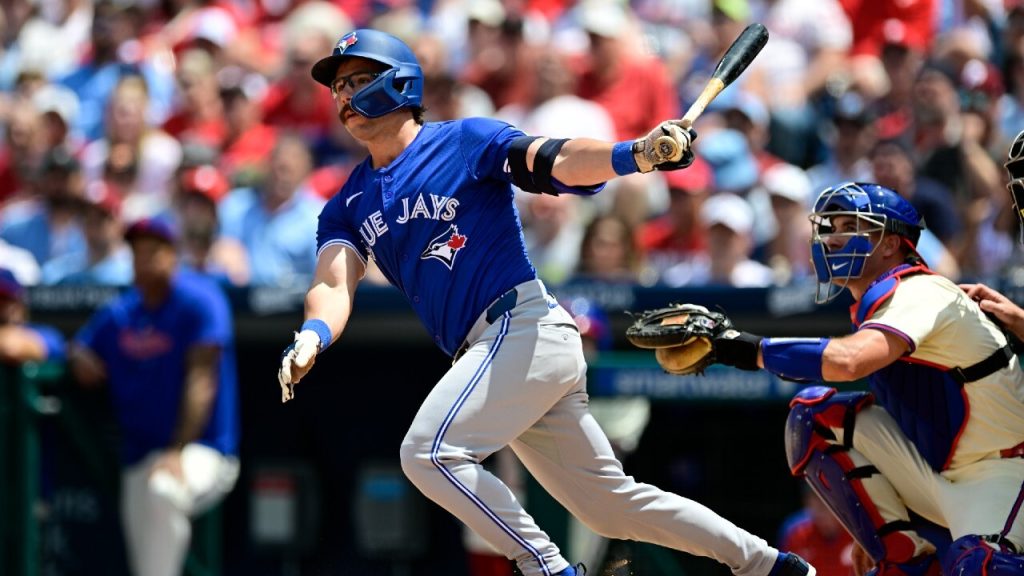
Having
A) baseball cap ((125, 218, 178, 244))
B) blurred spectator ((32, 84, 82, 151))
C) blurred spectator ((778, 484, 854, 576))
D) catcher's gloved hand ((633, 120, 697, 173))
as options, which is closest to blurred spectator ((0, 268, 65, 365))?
baseball cap ((125, 218, 178, 244))

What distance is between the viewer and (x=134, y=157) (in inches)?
419

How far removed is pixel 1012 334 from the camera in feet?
18.4

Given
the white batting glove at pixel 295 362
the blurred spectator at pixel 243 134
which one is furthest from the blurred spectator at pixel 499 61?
the white batting glove at pixel 295 362

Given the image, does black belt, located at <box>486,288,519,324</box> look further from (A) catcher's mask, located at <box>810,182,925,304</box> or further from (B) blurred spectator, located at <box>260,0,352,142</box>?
(B) blurred spectator, located at <box>260,0,352,142</box>

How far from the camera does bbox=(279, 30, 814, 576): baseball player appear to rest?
4906 millimetres

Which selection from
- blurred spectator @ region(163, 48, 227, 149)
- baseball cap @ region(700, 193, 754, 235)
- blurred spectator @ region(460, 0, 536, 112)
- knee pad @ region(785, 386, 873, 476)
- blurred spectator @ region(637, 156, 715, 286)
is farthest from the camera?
blurred spectator @ region(163, 48, 227, 149)

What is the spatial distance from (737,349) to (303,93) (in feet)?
20.2

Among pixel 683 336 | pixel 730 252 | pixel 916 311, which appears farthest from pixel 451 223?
pixel 730 252

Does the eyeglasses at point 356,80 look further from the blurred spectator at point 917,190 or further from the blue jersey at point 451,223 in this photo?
the blurred spectator at point 917,190

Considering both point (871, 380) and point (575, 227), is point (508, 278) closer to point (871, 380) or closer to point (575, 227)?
point (871, 380)

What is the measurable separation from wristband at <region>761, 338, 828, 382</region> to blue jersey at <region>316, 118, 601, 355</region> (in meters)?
0.77

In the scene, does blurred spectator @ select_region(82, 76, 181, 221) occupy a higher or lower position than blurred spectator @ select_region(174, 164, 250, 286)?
higher

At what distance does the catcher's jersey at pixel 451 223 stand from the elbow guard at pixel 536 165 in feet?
0.18

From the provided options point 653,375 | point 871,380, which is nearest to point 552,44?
point 653,375
